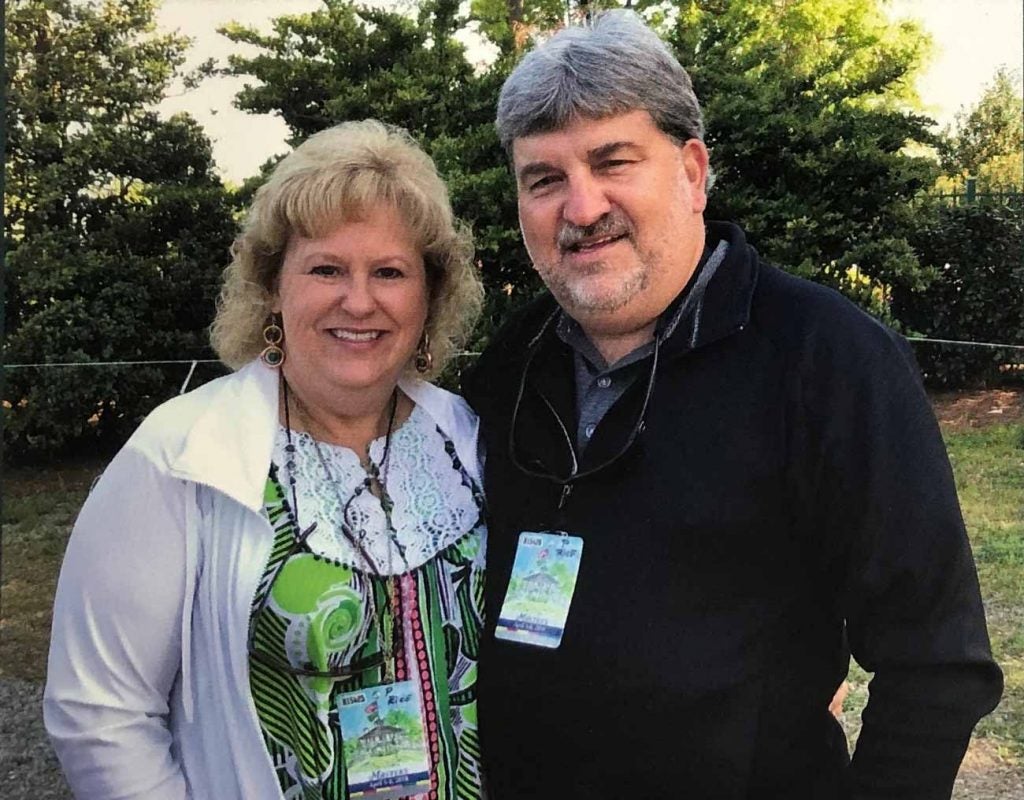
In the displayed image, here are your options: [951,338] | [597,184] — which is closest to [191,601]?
[597,184]

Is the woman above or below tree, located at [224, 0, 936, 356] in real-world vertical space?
below

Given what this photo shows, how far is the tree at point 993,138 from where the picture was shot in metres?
7.05

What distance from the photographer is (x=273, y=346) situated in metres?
1.91

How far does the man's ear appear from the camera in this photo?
1765 millimetres

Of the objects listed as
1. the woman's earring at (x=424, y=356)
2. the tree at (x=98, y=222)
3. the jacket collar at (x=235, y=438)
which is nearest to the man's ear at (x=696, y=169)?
the woman's earring at (x=424, y=356)

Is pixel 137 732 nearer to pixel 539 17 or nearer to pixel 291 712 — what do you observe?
pixel 291 712

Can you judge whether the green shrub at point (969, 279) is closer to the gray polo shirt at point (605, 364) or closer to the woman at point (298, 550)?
the gray polo shirt at point (605, 364)

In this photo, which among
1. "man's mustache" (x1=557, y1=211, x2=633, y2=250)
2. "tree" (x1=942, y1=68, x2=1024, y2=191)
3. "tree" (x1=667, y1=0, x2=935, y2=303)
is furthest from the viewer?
"tree" (x1=942, y1=68, x2=1024, y2=191)

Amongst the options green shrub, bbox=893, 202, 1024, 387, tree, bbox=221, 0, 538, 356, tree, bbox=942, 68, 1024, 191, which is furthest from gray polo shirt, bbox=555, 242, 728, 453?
tree, bbox=942, 68, 1024, 191

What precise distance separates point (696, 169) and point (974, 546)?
162 inches

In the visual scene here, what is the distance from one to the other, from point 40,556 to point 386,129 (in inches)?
163

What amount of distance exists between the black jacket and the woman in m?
0.21

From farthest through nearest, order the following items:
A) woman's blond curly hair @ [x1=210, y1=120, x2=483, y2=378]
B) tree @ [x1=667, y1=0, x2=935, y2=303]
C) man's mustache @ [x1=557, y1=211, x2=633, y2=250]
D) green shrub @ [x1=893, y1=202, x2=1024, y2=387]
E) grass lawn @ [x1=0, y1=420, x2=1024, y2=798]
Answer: green shrub @ [x1=893, y1=202, x2=1024, y2=387] → tree @ [x1=667, y1=0, x2=935, y2=303] → grass lawn @ [x1=0, y1=420, x2=1024, y2=798] → woman's blond curly hair @ [x1=210, y1=120, x2=483, y2=378] → man's mustache @ [x1=557, y1=211, x2=633, y2=250]

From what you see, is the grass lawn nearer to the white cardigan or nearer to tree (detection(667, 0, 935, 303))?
tree (detection(667, 0, 935, 303))
